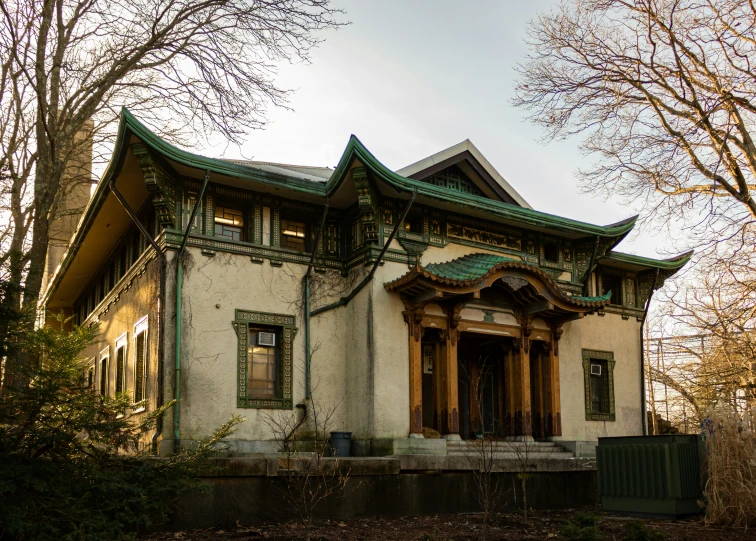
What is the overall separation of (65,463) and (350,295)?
29.4 feet

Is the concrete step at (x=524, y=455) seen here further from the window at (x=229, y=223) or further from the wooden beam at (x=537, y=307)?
the window at (x=229, y=223)

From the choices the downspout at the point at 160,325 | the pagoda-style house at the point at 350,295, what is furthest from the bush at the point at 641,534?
the downspout at the point at 160,325

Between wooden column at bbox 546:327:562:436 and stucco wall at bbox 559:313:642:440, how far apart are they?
45 centimetres

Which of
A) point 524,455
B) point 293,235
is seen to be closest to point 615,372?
A: point 524,455

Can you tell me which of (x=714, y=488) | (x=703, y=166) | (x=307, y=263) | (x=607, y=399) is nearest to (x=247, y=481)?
(x=307, y=263)

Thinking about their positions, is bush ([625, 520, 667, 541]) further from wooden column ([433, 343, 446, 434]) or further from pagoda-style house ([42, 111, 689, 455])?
wooden column ([433, 343, 446, 434])

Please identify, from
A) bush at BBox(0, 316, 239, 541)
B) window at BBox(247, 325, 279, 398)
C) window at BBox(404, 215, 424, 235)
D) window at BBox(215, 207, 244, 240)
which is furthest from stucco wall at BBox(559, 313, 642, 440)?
bush at BBox(0, 316, 239, 541)

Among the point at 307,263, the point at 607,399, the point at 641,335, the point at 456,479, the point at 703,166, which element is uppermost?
the point at 703,166

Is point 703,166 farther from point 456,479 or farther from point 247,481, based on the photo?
point 247,481

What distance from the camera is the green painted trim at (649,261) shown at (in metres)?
21.7

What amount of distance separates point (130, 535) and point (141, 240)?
10.6 meters

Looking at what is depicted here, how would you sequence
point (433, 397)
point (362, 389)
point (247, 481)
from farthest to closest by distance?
point (433, 397)
point (362, 389)
point (247, 481)

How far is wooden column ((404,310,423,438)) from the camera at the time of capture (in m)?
16.5

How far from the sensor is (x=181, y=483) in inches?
394
